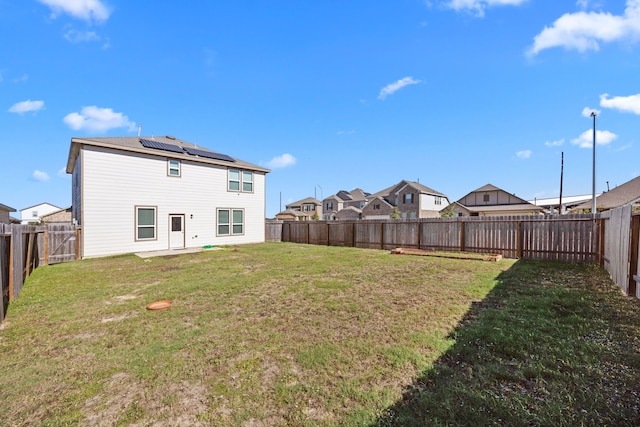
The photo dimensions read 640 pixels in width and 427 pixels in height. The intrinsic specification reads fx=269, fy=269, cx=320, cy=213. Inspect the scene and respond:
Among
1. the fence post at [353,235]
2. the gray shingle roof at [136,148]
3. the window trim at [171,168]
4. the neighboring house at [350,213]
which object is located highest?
the gray shingle roof at [136,148]

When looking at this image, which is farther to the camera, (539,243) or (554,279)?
(539,243)

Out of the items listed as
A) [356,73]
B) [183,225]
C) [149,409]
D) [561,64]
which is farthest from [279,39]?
[149,409]

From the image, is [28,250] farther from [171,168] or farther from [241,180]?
[241,180]

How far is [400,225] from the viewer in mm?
13305

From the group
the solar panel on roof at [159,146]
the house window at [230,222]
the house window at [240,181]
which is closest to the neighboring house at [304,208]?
the house window at [240,181]

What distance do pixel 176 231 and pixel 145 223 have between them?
→ 57.3 inches

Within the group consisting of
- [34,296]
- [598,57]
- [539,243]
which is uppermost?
[598,57]

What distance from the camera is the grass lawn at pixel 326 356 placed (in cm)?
211

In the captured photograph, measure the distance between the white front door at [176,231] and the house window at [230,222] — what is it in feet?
6.92

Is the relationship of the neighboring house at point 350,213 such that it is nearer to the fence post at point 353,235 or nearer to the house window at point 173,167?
the fence post at point 353,235

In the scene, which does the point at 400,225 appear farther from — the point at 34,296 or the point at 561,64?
the point at 34,296

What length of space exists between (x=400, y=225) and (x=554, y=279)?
7.12 metres

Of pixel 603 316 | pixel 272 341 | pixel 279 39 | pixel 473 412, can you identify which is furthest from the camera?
pixel 279 39

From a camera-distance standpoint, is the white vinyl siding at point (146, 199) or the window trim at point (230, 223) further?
the window trim at point (230, 223)
